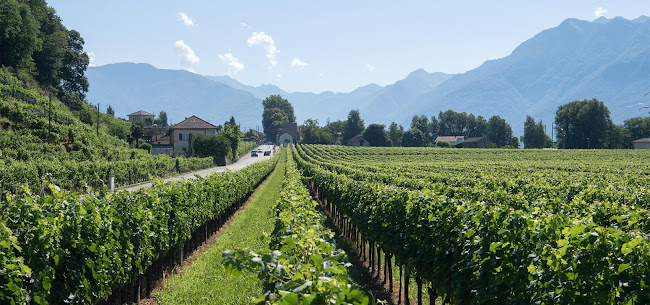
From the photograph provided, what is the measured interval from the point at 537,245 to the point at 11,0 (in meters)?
72.5

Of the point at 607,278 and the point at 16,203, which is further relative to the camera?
the point at 16,203

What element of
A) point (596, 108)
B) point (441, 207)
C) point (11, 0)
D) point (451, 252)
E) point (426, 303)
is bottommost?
point (426, 303)

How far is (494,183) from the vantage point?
19188mm

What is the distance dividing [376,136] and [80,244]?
465ft

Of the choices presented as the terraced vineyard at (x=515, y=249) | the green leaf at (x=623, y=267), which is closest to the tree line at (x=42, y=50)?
the terraced vineyard at (x=515, y=249)

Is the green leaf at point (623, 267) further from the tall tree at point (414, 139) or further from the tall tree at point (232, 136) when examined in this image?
the tall tree at point (414, 139)

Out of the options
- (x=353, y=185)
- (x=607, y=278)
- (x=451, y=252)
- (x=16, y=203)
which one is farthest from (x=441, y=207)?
(x=353, y=185)

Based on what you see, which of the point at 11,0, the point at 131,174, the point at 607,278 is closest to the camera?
the point at 607,278

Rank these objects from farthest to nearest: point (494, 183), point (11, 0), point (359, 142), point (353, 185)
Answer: point (359, 142), point (11, 0), point (494, 183), point (353, 185)

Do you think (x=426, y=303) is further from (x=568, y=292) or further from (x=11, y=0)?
(x=11, y=0)

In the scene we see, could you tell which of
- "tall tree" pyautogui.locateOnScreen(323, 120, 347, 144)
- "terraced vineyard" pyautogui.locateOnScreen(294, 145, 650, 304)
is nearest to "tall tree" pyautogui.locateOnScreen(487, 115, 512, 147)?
"tall tree" pyautogui.locateOnScreen(323, 120, 347, 144)

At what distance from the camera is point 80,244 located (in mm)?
7285

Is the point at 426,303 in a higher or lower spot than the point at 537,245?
lower

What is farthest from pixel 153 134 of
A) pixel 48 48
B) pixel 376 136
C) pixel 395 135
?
pixel 395 135
